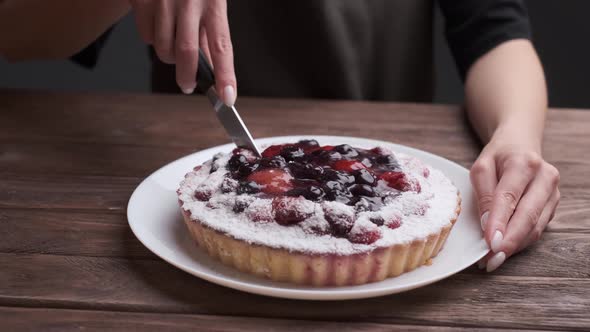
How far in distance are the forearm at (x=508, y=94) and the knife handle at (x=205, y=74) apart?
687 mm

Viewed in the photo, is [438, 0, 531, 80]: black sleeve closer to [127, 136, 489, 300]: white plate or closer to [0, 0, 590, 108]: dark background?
[127, 136, 489, 300]: white plate

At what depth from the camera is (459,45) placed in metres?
2.33

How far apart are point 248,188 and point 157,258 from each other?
213 mm

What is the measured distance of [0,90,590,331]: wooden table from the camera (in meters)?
1.06

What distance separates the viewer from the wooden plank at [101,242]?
1235 millimetres

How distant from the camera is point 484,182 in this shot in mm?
1378

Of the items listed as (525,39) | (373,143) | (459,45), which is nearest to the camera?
(373,143)

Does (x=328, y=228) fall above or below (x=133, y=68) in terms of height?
above

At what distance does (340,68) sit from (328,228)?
140cm

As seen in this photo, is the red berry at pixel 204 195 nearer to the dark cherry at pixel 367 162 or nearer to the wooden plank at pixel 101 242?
the wooden plank at pixel 101 242

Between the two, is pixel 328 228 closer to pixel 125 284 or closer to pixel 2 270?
pixel 125 284

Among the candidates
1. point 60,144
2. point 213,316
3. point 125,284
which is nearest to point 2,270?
point 125,284

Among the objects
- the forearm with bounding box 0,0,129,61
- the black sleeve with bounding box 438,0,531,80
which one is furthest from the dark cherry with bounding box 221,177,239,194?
the black sleeve with bounding box 438,0,531,80

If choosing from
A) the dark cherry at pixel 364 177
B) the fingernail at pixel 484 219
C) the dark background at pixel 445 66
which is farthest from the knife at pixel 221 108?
the dark background at pixel 445 66
